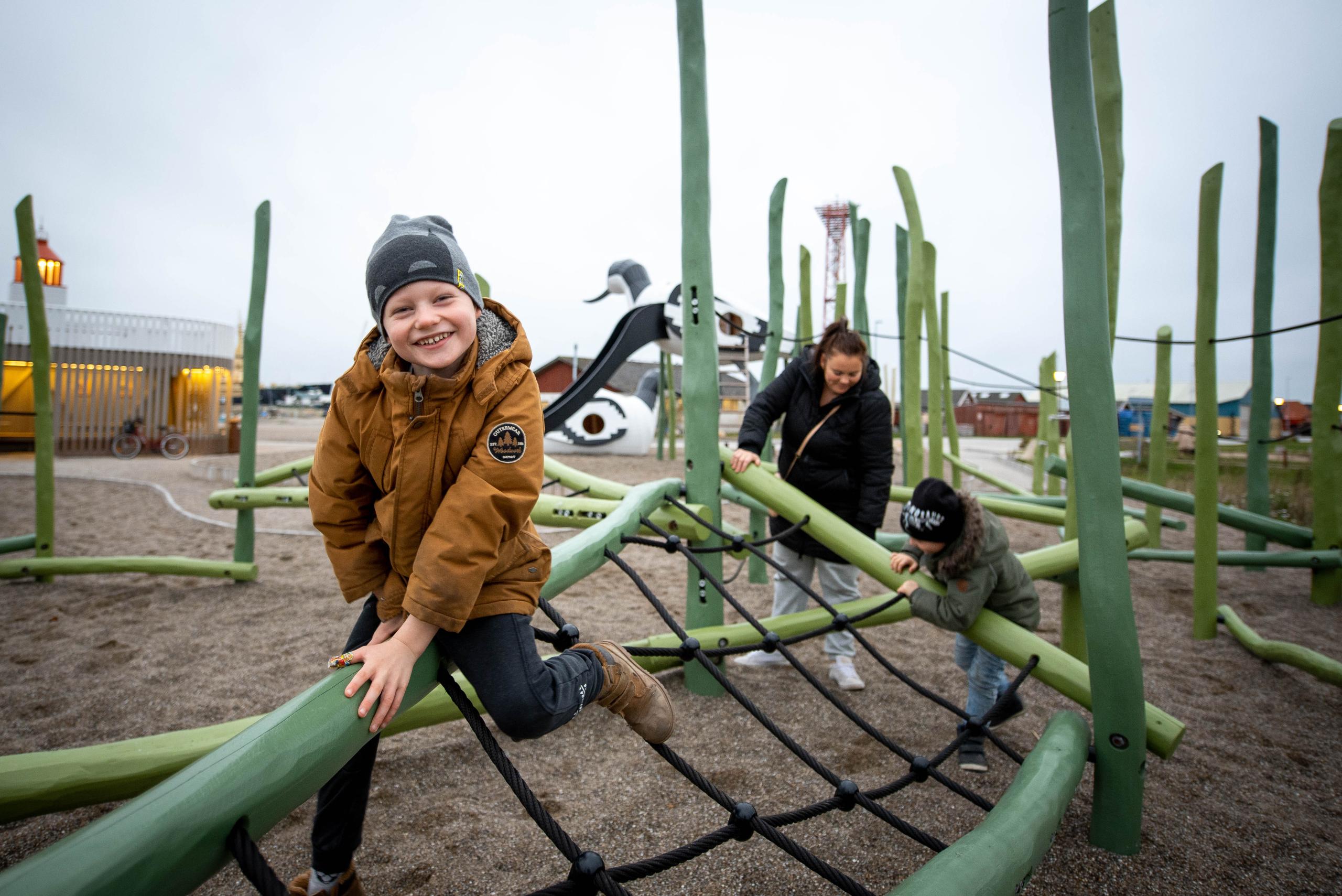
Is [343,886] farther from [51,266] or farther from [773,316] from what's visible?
[51,266]

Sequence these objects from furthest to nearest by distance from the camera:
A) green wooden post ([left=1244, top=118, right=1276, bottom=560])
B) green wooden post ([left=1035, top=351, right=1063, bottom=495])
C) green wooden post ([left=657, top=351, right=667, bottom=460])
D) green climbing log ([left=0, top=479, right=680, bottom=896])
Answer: green wooden post ([left=657, top=351, right=667, bottom=460]) → green wooden post ([left=1035, top=351, right=1063, bottom=495]) → green wooden post ([left=1244, top=118, right=1276, bottom=560]) → green climbing log ([left=0, top=479, right=680, bottom=896])

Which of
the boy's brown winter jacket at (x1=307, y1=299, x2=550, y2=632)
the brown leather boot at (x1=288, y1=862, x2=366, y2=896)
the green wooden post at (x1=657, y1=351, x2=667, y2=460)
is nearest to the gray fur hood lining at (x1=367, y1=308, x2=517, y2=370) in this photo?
the boy's brown winter jacket at (x1=307, y1=299, x2=550, y2=632)

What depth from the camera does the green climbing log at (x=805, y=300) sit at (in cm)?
499

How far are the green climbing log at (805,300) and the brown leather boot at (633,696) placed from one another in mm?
3899

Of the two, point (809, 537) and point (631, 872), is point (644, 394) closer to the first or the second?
point (809, 537)

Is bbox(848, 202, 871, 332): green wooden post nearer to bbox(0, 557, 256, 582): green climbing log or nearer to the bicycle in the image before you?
bbox(0, 557, 256, 582): green climbing log

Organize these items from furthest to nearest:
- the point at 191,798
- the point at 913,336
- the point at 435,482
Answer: the point at 913,336 → the point at 435,482 → the point at 191,798

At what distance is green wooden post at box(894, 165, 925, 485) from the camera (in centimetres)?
407

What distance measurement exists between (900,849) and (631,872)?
837mm

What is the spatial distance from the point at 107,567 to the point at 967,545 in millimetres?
3941

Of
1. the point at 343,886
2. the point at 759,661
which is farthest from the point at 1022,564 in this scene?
the point at 343,886

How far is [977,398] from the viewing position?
38938 mm

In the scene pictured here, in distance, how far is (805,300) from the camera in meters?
4.98

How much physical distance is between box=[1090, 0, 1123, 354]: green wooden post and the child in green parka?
1262mm
